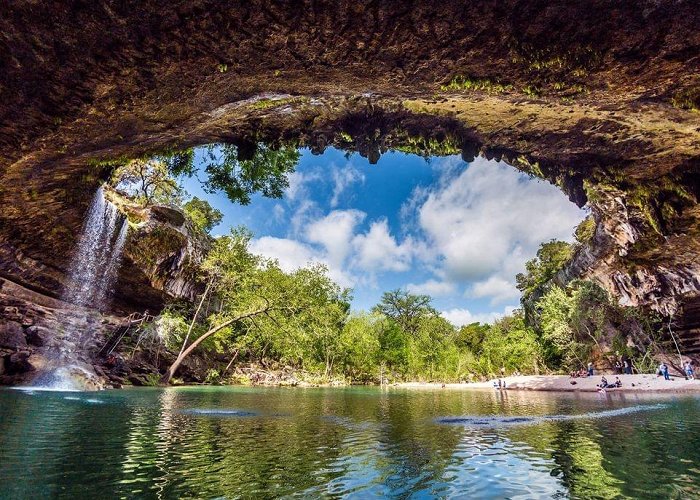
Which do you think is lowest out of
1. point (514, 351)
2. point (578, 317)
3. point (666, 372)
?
point (666, 372)

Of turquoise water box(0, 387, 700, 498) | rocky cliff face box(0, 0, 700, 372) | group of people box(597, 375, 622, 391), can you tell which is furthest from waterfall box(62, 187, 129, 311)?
group of people box(597, 375, 622, 391)

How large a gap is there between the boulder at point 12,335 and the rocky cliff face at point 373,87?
1060cm

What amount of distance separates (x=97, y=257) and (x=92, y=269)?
1.44 m

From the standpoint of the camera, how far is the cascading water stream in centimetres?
1902

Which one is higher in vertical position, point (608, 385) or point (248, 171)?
point (248, 171)

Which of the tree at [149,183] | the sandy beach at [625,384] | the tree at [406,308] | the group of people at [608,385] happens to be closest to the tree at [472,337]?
the tree at [406,308]

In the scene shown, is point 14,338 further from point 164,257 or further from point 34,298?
point 164,257

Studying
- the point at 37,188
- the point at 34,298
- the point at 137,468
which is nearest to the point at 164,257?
the point at 34,298

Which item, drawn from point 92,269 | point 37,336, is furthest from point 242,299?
point 37,336

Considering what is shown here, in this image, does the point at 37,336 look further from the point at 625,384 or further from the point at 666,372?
the point at 666,372

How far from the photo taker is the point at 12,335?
20.6 metres

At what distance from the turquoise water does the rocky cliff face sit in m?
5.82

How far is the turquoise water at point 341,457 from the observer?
398cm

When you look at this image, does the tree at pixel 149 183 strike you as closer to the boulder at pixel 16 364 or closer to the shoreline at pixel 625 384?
the boulder at pixel 16 364
